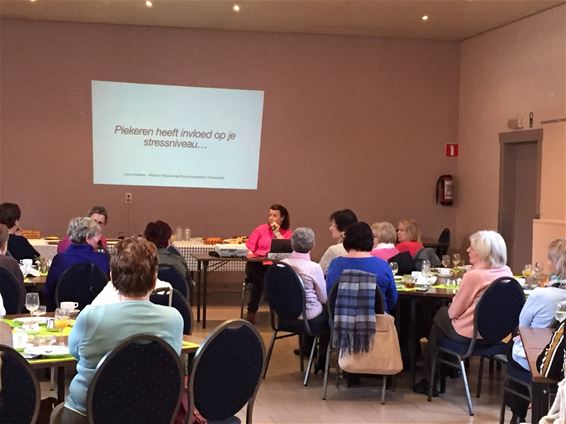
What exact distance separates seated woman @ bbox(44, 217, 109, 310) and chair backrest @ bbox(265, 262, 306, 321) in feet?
3.94

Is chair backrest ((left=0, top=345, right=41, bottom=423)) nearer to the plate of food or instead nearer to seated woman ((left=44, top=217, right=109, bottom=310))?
the plate of food

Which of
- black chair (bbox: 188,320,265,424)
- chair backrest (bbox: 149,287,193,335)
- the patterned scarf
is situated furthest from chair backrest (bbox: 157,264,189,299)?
black chair (bbox: 188,320,265,424)

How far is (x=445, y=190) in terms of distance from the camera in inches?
461

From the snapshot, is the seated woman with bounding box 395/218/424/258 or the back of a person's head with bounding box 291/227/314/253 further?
the seated woman with bounding box 395/218/424/258

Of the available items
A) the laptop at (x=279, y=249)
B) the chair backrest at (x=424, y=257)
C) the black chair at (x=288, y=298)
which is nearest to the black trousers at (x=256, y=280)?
the laptop at (x=279, y=249)

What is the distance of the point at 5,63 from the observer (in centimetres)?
1052

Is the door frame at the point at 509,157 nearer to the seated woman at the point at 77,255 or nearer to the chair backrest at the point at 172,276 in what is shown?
the chair backrest at the point at 172,276

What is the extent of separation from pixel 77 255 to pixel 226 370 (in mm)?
2744

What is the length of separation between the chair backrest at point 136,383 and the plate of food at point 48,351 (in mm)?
525

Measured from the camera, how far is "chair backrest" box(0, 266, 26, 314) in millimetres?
5184

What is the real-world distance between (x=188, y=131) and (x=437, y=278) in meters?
5.45

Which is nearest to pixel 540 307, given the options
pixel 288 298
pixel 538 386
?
pixel 538 386

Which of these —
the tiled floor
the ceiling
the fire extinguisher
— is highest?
the ceiling

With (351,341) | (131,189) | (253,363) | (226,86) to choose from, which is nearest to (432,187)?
(226,86)
